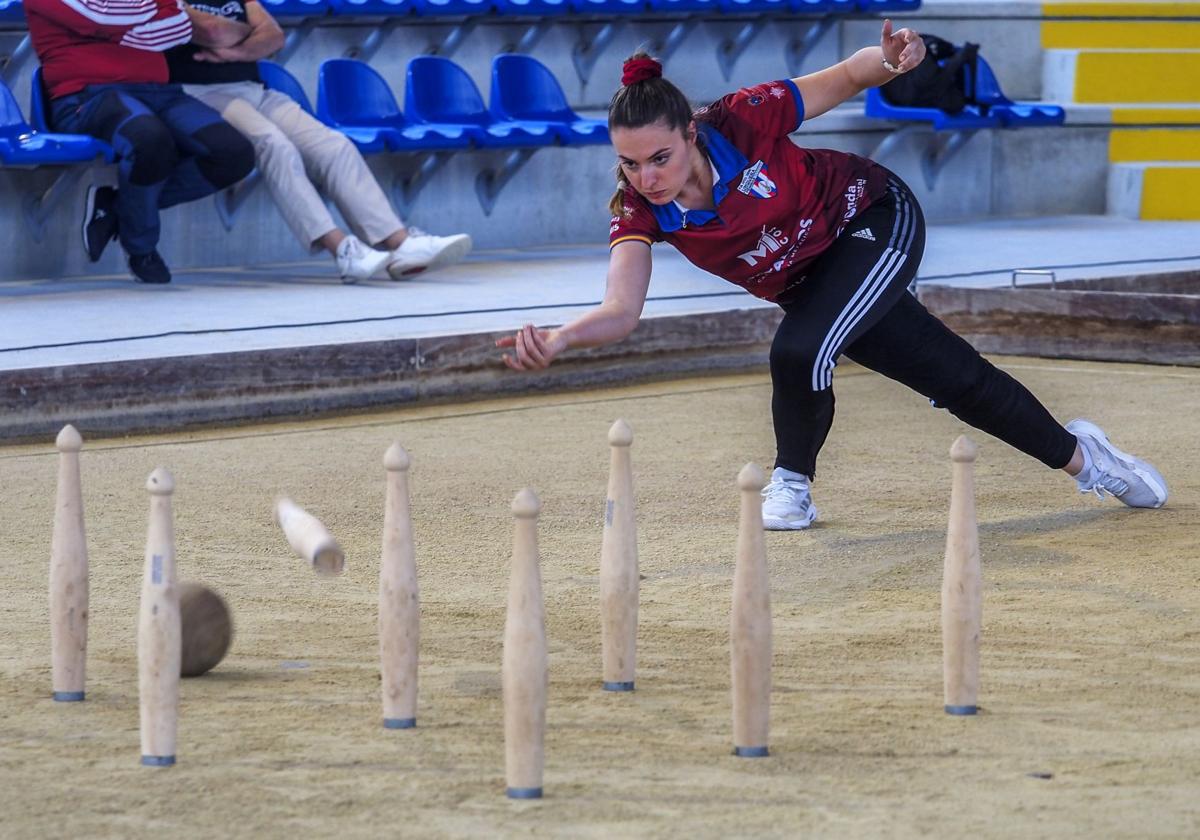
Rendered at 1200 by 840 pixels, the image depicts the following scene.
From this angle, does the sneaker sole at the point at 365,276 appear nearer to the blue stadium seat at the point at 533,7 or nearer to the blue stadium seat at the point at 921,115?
the blue stadium seat at the point at 533,7

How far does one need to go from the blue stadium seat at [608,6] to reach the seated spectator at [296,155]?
2.34 m

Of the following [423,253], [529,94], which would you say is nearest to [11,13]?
[423,253]

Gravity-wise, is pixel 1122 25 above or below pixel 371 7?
below

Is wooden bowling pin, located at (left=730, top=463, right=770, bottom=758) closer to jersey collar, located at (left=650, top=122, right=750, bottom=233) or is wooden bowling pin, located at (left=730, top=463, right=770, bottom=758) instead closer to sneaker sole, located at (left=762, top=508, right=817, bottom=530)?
jersey collar, located at (left=650, top=122, right=750, bottom=233)

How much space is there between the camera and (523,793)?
2.93 m

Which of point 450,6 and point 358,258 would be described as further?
point 450,6

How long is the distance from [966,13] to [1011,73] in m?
0.59

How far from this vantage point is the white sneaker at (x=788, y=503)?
16.8 feet

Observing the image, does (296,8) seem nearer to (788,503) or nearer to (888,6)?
(888,6)

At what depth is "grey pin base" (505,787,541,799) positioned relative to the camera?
115 inches

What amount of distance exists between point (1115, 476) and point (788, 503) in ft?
3.06

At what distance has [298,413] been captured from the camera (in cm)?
707

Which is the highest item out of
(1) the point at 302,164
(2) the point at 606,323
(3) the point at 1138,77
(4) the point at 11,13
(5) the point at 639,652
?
(4) the point at 11,13

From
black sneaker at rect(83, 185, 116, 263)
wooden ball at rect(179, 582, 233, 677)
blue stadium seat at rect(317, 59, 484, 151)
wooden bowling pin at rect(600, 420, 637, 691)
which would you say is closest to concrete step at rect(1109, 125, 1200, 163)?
blue stadium seat at rect(317, 59, 484, 151)
